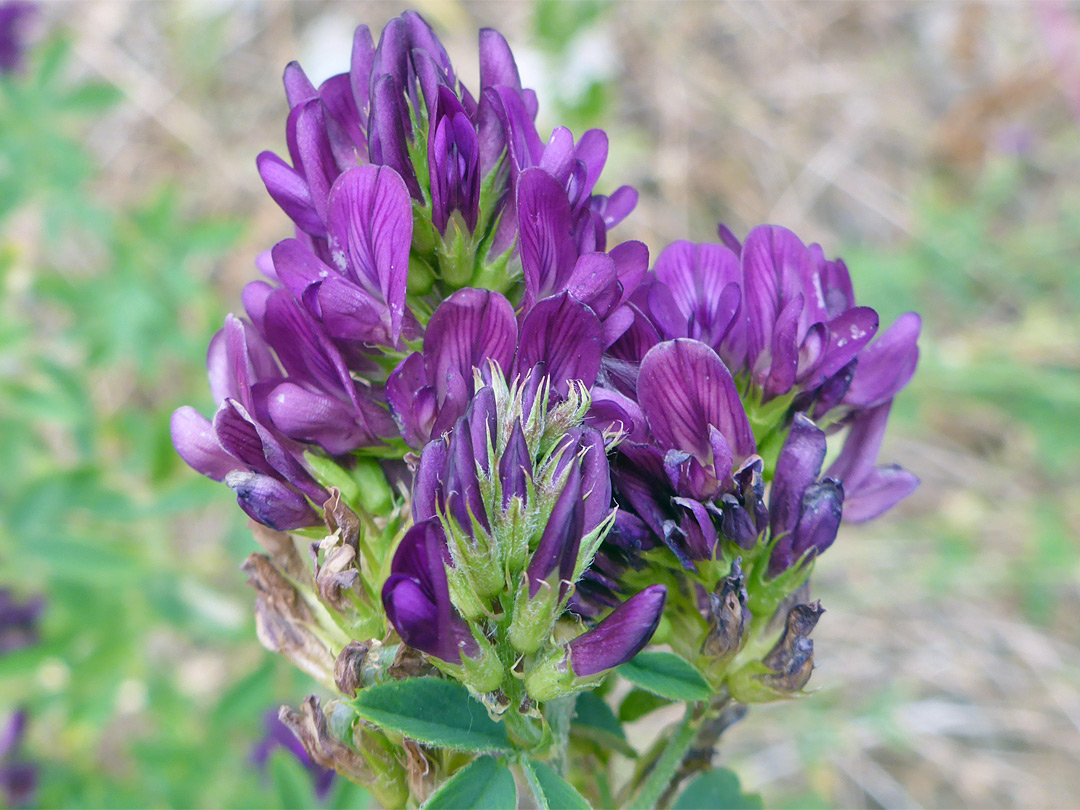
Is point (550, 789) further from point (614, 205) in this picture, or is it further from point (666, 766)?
point (614, 205)

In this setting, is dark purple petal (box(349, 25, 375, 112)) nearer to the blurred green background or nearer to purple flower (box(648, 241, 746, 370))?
purple flower (box(648, 241, 746, 370))

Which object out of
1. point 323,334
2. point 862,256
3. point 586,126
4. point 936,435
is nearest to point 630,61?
point 586,126

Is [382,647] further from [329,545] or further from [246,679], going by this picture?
[246,679]

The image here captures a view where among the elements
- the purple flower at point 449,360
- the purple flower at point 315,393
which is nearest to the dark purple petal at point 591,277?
the purple flower at point 449,360

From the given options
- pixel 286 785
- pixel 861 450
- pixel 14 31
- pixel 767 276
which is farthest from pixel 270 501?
pixel 14 31

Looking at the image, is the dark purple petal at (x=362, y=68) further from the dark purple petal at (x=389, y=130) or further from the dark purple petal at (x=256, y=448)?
the dark purple petal at (x=256, y=448)

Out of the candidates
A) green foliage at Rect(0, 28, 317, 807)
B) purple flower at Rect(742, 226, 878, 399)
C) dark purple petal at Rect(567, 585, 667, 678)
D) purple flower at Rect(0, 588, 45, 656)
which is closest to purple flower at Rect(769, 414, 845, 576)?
purple flower at Rect(742, 226, 878, 399)
